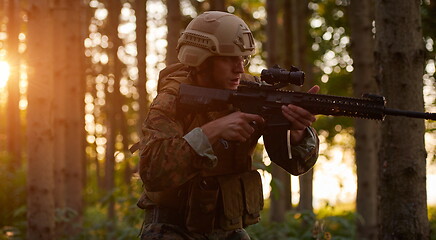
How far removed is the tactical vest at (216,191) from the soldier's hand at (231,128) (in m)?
0.17

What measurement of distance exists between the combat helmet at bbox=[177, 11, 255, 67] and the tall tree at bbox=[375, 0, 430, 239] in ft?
5.73

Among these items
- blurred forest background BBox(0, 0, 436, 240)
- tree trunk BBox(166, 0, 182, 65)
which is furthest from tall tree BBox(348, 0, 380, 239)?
tree trunk BBox(166, 0, 182, 65)

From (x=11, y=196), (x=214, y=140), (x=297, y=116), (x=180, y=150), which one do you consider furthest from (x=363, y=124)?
(x=11, y=196)

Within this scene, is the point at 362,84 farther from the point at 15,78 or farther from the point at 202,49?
the point at 15,78

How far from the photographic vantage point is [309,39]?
18.4m

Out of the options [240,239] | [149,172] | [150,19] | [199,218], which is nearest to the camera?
[149,172]

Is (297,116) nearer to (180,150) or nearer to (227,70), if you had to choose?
(227,70)

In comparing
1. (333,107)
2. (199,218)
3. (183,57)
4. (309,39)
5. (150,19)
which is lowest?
(199,218)

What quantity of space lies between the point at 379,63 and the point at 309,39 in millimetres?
12936

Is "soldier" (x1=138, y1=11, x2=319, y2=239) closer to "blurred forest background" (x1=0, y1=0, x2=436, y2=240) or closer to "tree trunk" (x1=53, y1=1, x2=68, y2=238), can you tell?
"blurred forest background" (x1=0, y1=0, x2=436, y2=240)

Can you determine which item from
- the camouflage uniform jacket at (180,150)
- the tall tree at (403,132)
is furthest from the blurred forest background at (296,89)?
the camouflage uniform jacket at (180,150)

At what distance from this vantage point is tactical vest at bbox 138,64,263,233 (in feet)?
13.4

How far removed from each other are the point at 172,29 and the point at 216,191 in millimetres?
5926

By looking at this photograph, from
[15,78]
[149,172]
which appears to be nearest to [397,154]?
[149,172]
